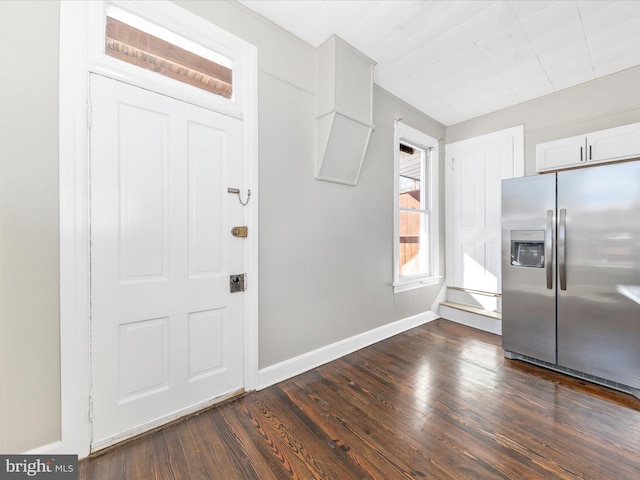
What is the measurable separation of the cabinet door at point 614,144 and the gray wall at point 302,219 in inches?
82.8

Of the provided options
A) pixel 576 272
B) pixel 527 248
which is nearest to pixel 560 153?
pixel 527 248

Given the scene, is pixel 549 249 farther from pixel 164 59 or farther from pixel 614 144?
pixel 164 59

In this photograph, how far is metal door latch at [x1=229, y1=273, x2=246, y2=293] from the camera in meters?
1.92

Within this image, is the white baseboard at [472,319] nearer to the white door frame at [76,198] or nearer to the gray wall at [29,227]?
the white door frame at [76,198]

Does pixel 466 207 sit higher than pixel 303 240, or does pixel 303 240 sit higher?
pixel 466 207

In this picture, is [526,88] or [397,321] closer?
[526,88]

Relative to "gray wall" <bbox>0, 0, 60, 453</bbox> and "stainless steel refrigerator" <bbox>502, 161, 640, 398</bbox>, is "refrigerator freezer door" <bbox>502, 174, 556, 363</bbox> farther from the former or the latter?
"gray wall" <bbox>0, 0, 60, 453</bbox>

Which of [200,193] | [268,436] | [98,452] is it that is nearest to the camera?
[98,452]

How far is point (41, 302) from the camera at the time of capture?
131 cm

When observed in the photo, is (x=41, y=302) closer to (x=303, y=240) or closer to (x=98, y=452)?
(x=98, y=452)

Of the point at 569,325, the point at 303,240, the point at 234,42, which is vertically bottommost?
the point at 569,325

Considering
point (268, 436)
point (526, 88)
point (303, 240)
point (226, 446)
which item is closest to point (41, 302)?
point (226, 446)

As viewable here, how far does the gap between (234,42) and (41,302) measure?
1951 millimetres

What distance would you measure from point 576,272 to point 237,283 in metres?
2.76
